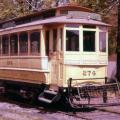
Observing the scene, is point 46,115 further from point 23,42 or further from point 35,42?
point 23,42

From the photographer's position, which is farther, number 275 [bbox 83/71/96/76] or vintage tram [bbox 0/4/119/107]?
number 275 [bbox 83/71/96/76]

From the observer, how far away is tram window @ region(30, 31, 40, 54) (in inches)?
635

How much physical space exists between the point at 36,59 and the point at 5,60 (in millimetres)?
Result: 3389

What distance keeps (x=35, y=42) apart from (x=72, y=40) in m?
1.70

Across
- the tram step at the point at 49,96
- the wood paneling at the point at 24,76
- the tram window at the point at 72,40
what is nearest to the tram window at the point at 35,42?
the wood paneling at the point at 24,76

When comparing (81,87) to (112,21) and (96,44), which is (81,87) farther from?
(112,21)

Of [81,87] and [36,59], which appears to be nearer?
[81,87]

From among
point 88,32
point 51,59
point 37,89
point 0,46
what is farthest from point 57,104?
point 0,46

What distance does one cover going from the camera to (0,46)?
1983cm

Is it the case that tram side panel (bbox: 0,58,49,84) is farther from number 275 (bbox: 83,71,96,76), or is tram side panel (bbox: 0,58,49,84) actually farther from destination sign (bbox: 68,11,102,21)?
destination sign (bbox: 68,11,102,21)

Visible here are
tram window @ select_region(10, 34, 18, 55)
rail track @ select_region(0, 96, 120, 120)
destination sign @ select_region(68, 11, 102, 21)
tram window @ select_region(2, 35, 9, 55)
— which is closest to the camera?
rail track @ select_region(0, 96, 120, 120)

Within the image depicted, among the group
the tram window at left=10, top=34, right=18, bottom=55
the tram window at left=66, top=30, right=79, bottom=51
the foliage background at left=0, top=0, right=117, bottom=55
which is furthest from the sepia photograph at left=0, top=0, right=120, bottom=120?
the foliage background at left=0, top=0, right=117, bottom=55

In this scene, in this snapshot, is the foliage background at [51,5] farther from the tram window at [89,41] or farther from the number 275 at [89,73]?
the number 275 at [89,73]

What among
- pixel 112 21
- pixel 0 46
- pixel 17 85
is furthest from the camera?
pixel 112 21
